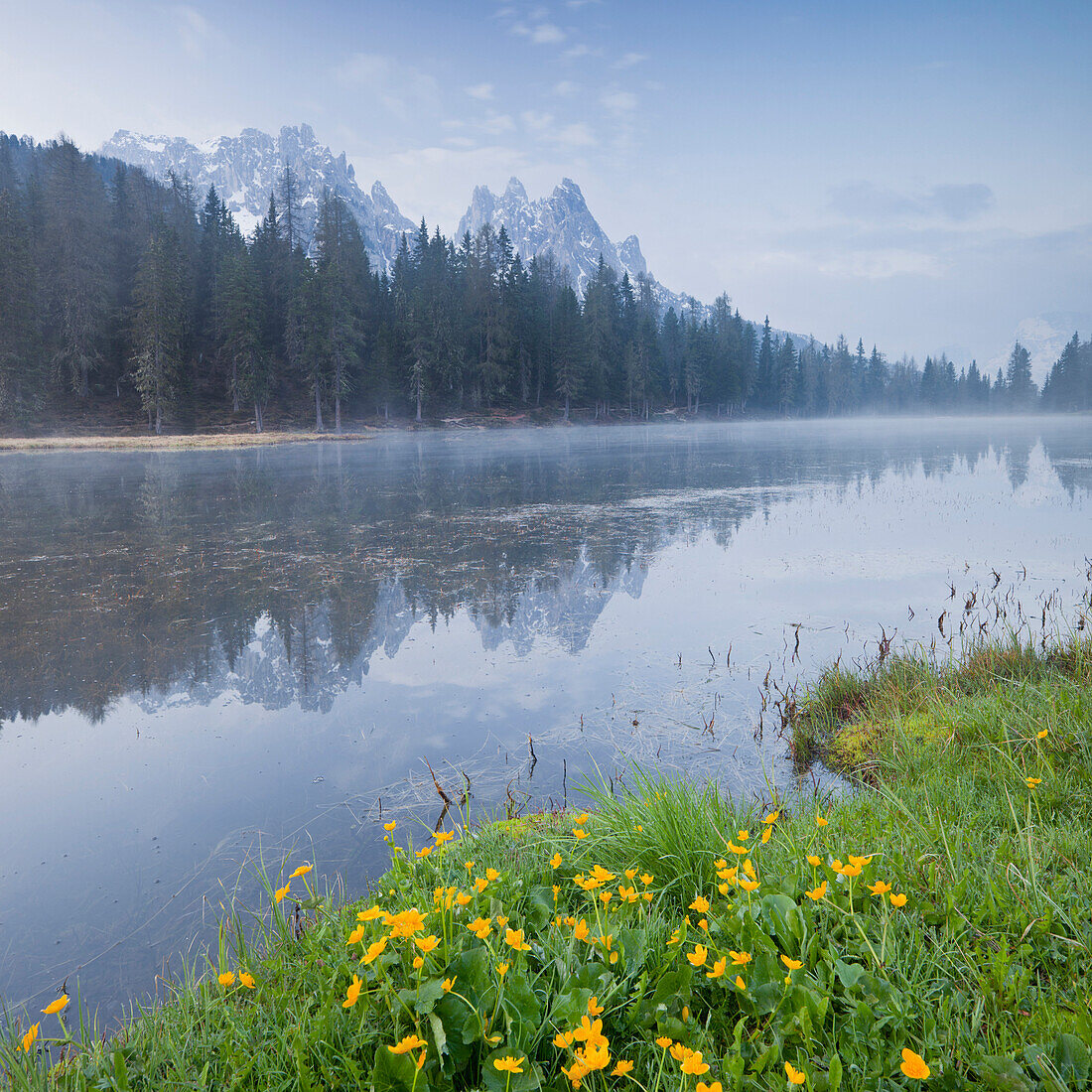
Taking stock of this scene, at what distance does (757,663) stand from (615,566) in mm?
4039

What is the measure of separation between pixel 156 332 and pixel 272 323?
15776mm

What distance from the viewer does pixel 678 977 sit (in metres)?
1.97

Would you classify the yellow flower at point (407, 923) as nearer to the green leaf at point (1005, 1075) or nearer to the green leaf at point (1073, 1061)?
the green leaf at point (1005, 1075)

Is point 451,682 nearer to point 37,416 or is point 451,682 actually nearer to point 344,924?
point 344,924

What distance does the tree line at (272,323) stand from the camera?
46469mm

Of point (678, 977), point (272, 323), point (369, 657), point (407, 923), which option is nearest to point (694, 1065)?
point (678, 977)

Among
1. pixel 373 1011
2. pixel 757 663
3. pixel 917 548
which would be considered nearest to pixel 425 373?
pixel 917 548

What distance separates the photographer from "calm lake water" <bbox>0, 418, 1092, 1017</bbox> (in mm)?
3736

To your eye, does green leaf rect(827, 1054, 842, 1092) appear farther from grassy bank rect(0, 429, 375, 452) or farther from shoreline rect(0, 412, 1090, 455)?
grassy bank rect(0, 429, 375, 452)

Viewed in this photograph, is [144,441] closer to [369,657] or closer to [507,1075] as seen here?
[369,657]

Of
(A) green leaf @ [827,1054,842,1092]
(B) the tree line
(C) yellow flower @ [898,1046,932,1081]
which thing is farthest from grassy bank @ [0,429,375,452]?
(C) yellow flower @ [898,1046,932,1081]

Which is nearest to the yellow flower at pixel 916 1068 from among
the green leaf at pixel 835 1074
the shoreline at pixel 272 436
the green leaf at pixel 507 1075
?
the green leaf at pixel 835 1074

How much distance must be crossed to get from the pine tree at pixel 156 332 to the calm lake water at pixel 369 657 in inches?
1325

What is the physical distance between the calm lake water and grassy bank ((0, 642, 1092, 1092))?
3.16 feet
